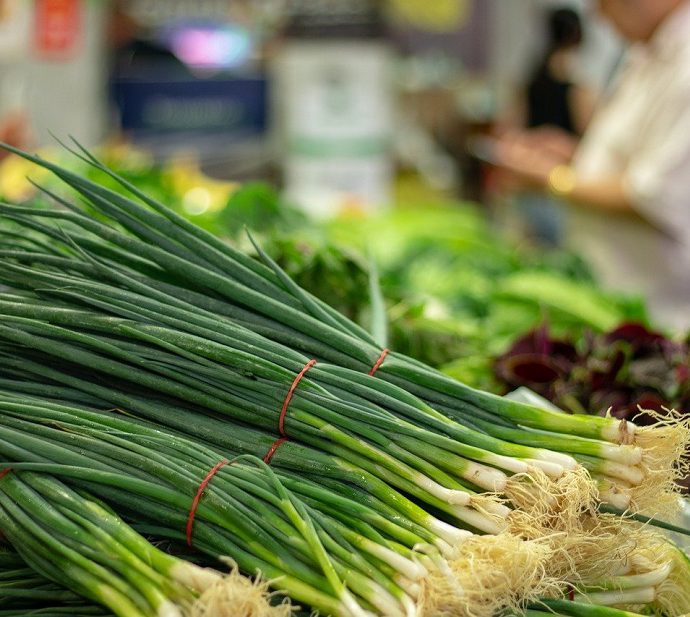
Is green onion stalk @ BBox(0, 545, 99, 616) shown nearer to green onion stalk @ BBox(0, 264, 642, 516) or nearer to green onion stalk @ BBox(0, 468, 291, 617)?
green onion stalk @ BBox(0, 468, 291, 617)

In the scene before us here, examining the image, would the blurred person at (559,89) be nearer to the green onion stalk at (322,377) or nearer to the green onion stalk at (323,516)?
the green onion stalk at (322,377)

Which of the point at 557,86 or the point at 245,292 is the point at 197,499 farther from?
the point at 557,86

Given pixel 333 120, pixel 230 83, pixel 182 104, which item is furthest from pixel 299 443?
pixel 230 83

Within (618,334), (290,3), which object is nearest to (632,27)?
(618,334)

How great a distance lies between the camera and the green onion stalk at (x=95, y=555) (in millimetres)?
977

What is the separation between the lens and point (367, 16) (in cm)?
590

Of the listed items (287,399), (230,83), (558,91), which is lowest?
(287,399)

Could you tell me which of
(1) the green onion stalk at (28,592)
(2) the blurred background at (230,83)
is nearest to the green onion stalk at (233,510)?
(1) the green onion stalk at (28,592)

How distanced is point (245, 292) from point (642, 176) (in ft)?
8.38

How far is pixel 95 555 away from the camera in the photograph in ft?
3.33

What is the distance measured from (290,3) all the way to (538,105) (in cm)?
216

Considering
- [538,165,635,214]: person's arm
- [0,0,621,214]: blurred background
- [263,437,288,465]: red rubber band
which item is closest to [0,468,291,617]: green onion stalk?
[263,437,288,465]: red rubber band

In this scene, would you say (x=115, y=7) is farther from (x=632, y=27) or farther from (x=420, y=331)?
(x=420, y=331)

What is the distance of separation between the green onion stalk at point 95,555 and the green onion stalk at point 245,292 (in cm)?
32
